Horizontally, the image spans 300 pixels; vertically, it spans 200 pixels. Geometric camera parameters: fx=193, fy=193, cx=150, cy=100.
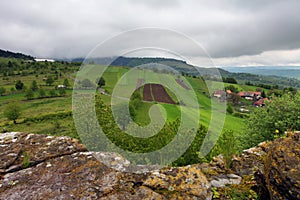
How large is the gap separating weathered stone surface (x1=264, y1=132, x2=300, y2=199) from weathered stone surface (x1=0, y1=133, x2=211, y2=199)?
1.09 metres

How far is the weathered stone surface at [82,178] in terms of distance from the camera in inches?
135

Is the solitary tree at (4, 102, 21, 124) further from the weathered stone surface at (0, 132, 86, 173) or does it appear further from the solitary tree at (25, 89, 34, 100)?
the weathered stone surface at (0, 132, 86, 173)

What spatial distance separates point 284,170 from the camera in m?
3.02

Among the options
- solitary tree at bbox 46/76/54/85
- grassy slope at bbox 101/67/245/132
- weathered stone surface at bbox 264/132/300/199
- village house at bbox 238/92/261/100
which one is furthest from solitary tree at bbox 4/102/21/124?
village house at bbox 238/92/261/100

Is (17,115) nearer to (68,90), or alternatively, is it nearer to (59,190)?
(68,90)

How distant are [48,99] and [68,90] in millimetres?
15668

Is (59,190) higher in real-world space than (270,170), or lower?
lower

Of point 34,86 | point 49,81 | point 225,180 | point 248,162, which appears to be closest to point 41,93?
point 34,86

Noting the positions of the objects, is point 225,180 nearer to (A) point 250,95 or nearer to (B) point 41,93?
(B) point 41,93

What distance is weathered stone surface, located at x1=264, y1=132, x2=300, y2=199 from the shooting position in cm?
284

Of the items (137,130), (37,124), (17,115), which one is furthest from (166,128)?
(17,115)

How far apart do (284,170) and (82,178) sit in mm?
3536

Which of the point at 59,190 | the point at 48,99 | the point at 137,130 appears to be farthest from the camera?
the point at 48,99

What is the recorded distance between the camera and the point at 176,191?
3545 mm
